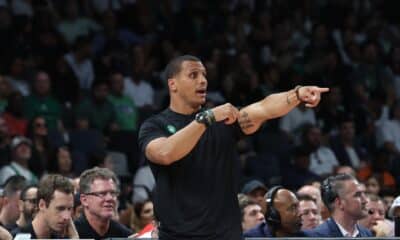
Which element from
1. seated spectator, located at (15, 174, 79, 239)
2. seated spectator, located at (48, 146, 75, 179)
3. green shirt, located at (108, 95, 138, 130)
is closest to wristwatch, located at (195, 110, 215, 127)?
seated spectator, located at (15, 174, 79, 239)

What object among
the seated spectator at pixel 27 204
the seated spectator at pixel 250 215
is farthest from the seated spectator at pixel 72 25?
the seated spectator at pixel 27 204

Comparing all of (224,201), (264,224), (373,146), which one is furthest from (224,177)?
(373,146)

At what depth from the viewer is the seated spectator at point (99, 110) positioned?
43.3 ft

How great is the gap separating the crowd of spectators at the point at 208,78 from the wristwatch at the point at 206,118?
15.9ft

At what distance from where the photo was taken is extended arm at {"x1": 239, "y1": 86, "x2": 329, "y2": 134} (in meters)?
5.55

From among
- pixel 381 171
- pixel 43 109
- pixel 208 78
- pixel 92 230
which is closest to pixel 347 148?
pixel 381 171

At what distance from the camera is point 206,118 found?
550 cm

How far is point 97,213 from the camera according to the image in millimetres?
7469

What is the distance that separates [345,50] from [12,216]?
9.57 metres

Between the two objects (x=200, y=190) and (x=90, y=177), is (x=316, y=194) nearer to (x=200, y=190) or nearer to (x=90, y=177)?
(x=90, y=177)

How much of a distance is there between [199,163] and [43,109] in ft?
23.8

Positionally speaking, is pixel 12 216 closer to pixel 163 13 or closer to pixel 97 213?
pixel 97 213

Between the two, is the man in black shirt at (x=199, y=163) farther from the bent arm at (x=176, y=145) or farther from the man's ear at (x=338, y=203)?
the man's ear at (x=338, y=203)

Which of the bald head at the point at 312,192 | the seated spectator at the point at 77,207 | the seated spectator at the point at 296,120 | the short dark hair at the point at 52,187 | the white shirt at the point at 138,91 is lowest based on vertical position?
the bald head at the point at 312,192
